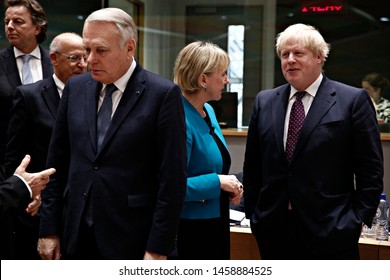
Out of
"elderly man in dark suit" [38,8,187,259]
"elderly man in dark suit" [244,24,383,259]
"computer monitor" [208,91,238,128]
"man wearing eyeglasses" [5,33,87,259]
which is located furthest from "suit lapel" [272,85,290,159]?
"computer monitor" [208,91,238,128]

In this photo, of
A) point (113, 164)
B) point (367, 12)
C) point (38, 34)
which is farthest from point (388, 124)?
point (113, 164)

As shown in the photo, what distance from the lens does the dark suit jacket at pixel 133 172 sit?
6.55ft

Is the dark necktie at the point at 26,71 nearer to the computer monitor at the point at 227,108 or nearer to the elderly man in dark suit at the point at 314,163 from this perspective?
the elderly man in dark suit at the point at 314,163

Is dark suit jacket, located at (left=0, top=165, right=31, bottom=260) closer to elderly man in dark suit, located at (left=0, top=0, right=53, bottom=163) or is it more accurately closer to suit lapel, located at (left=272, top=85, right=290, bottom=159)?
suit lapel, located at (left=272, top=85, right=290, bottom=159)

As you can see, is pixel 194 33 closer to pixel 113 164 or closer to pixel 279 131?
pixel 279 131

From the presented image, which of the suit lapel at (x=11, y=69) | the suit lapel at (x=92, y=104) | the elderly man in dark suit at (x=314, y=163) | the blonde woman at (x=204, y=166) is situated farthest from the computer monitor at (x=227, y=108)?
the suit lapel at (x=92, y=104)

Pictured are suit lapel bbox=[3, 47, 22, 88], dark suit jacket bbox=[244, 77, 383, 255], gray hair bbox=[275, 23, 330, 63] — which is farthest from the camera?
suit lapel bbox=[3, 47, 22, 88]

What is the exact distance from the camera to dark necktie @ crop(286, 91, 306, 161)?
8.32 ft

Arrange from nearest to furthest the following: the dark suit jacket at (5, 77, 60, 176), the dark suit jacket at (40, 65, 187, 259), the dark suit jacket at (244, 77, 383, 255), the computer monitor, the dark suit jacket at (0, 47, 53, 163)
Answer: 1. the dark suit jacket at (40, 65, 187, 259)
2. the dark suit jacket at (244, 77, 383, 255)
3. the dark suit jacket at (5, 77, 60, 176)
4. the dark suit jacket at (0, 47, 53, 163)
5. the computer monitor

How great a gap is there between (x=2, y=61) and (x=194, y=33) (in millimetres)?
4685

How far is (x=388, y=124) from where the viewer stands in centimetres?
523

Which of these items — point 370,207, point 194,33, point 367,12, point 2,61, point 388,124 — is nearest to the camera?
point 370,207

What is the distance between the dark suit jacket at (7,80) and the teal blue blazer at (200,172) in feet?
3.47

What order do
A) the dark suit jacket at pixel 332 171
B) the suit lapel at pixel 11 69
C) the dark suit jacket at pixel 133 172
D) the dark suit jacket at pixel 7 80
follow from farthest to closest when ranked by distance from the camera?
the suit lapel at pixel 11 69 → the dark suit jacket at pixel 7 80 → the dark suit jacket at pixel 332 171 → the dark suit jacket at pixel 133 172
